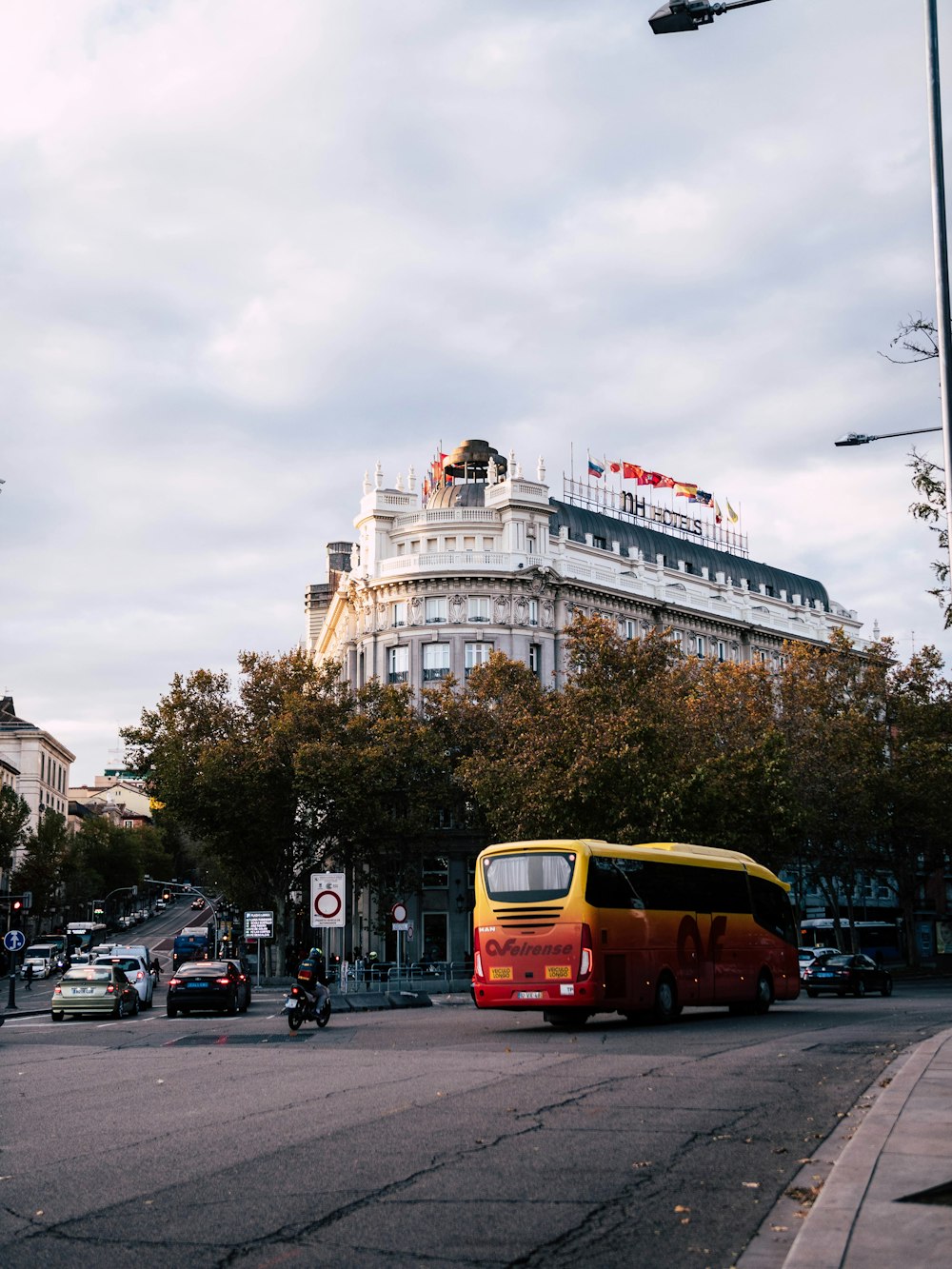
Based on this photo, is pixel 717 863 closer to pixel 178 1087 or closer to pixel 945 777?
pixel 178 1087

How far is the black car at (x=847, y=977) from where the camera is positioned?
→ 4181 centimetres

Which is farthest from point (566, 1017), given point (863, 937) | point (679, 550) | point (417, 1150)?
point (679, 550)

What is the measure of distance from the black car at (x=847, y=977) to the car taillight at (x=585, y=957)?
2124cm

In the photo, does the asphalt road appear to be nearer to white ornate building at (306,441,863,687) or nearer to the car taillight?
the car taillight

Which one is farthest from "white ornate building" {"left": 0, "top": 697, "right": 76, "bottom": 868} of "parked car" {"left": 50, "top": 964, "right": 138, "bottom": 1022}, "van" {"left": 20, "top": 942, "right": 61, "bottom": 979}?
"parked car" {"left": 50, "top": 964, "right": 138, "bottom": 1022}

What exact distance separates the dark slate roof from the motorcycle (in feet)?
157

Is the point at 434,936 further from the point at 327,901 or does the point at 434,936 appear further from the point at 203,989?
the point at 327,901

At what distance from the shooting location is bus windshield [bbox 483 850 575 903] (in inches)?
950

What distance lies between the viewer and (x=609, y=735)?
46.4m

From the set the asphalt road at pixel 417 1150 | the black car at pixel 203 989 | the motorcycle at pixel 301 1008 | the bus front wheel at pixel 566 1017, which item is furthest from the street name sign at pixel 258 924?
the asphalt road at pixel 417 1150

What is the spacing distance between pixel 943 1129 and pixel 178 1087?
27.0 ft

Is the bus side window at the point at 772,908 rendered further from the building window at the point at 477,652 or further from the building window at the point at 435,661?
the building window at the point at 435,661

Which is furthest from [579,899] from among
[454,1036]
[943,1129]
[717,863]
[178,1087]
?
[943,1129]

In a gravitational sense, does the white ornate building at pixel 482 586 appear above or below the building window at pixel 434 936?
above
